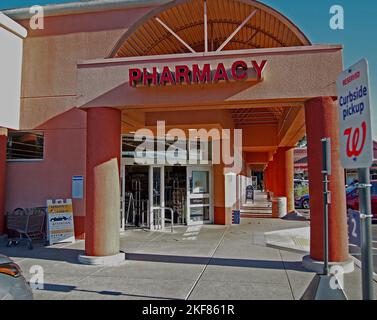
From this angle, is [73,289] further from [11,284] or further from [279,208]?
[279,208]

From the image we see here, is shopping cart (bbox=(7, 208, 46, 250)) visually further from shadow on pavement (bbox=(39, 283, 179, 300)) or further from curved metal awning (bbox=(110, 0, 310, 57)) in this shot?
curved metal awning (bbox=(110, 0, 310, 57))

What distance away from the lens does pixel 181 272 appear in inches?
272

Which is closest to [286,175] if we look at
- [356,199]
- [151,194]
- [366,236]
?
[356,199]

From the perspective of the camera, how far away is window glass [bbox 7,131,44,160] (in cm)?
1140

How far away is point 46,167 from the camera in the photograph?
11188mm

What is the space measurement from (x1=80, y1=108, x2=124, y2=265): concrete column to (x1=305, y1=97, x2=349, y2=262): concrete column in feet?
14.0

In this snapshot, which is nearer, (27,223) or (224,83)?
(224,83)

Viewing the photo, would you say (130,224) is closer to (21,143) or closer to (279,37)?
(21,143)

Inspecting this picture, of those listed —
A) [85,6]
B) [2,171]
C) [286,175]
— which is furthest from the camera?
[286,175]

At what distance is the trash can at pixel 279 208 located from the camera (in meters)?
16.6

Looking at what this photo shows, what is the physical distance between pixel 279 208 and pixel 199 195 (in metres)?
5.11

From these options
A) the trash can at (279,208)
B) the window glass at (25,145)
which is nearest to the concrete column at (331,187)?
the window glass at (25,145)
